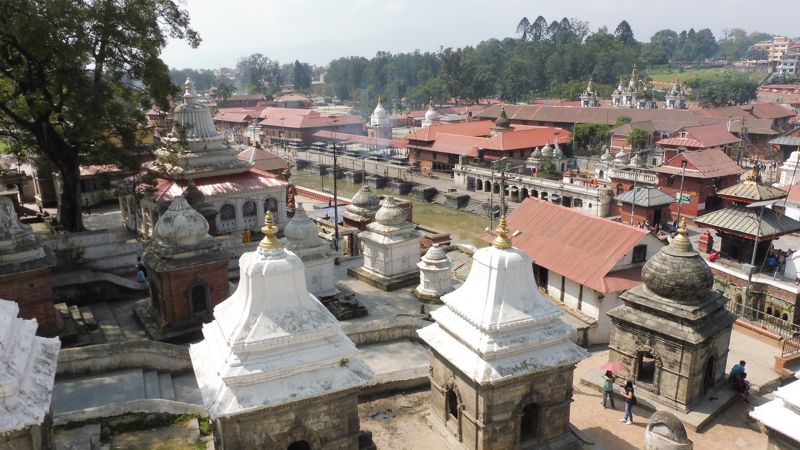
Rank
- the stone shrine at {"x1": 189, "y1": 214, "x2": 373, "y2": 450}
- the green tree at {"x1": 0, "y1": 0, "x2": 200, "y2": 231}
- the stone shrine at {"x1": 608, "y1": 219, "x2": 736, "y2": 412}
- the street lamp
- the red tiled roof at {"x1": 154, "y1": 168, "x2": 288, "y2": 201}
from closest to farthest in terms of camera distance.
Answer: the stone shrine at {"x1": 189, "y1": 214, "x2": 373, "y2": 450} < the stone shrine at {"x1": 608, "y1": 219, "x2": 736, "y2": 412} < the green tree at {"x1": 0, "y1": 0, "x2": 200, "y2": 231} < the street lamp < the red tiled roof at {"x1": 154, "y1": 168, "x2": 288, "y2": 201}

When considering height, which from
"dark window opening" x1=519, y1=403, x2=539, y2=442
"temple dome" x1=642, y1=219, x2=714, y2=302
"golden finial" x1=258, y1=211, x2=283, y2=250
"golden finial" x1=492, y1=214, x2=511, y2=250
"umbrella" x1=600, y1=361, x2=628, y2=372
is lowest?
"umbrella" x1=600, y1=361, x2=628, y2=372

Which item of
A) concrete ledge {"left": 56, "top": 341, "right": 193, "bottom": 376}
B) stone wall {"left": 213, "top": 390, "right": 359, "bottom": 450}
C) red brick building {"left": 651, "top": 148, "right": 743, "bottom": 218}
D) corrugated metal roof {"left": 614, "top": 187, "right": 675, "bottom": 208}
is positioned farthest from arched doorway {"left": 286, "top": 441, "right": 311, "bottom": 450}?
red brick building {"left": 651, "top": 148, "right": 743, "bottom": 218}

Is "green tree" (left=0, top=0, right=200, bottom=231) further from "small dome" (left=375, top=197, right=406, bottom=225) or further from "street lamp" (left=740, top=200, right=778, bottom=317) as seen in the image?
"street lamp" (left=740, top=200, right=778, bottom=317)

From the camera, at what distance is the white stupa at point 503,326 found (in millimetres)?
10758

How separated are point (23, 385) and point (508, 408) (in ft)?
26.3

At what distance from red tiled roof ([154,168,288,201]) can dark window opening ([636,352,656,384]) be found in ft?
60.0

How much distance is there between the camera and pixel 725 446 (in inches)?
544

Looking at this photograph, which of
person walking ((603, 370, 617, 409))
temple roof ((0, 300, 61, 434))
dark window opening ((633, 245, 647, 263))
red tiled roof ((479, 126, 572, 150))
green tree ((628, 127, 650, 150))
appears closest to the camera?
temple roof ((0, 300, 61, 434))

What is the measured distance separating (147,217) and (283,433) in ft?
64.2

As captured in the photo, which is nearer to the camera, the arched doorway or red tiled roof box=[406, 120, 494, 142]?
the arched doorway

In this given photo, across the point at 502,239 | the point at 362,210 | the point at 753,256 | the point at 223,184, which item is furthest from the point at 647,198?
the point at 502,239

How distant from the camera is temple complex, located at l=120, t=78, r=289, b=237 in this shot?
2670 cm

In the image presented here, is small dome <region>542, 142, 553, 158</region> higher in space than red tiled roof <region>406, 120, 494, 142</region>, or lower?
lower

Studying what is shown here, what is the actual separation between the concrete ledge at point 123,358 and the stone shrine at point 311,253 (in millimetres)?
6715
